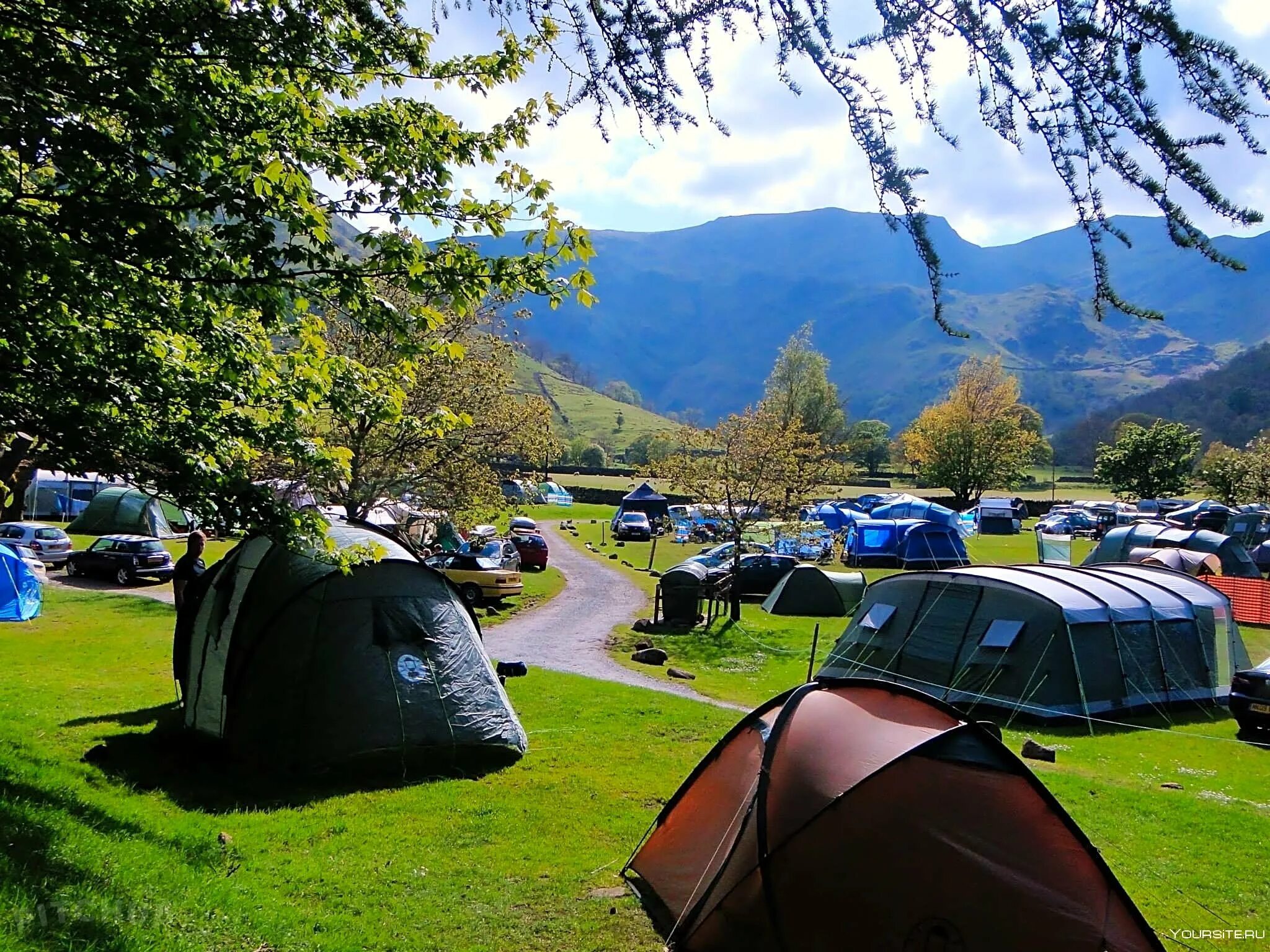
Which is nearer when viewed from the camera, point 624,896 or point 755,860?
point 755,860

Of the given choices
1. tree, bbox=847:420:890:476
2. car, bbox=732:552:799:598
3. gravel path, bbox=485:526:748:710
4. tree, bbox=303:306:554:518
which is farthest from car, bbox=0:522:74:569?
tree, bbox=847:420:890:476

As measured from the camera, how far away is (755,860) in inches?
254

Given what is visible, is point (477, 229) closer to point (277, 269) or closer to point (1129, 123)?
point (277, 269)

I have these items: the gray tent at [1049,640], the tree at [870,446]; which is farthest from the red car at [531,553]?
the tree at [870,446]

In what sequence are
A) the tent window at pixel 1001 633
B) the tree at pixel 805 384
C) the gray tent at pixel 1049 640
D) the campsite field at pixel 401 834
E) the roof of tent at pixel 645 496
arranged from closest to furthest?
the campsite field at pixel 401 834 < the gray tent at pixel 1049 640 < the tent window at pixel 1001 633 < the roof of tent at pixel 645 496 < the tree at pixel 805 384

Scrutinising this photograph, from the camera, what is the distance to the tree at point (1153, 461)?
6912 cm

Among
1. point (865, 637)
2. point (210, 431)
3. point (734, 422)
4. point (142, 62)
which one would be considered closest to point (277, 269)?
point (142, 62)

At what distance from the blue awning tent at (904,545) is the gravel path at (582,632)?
42.3ft

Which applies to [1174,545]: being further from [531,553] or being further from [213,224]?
[213,224]

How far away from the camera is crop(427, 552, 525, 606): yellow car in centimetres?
2809

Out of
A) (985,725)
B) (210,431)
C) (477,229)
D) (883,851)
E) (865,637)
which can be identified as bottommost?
(865,637)

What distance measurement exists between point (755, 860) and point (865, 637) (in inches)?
488

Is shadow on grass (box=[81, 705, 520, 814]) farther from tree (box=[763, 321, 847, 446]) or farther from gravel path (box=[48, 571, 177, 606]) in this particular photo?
tree (box=[763, 321, 847, 446])

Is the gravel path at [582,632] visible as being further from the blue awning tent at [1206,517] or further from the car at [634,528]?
the blue awning tent at [1206,517]
